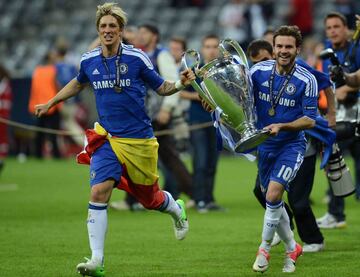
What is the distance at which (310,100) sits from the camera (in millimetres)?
9195

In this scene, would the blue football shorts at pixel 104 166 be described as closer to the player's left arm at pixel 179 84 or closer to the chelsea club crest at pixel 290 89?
the player's left arm at pixel 179 84

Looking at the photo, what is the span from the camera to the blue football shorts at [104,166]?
8977 millimetres

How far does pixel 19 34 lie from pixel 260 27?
8.42 metres

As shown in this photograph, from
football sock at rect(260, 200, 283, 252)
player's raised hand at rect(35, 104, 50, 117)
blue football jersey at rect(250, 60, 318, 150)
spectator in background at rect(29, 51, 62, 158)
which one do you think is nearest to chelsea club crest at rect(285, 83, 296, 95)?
blue football jersey at rect(250, 60, 318, 150)

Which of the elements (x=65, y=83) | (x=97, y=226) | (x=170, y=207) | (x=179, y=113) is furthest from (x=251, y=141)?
(x=65, y=83)

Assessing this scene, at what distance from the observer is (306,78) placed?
9266mm

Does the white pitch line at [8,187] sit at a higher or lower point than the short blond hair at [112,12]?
lower

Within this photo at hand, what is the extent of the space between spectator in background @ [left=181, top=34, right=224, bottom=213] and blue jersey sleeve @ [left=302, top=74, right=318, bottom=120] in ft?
17.3

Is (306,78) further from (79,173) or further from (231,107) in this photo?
(79,173)

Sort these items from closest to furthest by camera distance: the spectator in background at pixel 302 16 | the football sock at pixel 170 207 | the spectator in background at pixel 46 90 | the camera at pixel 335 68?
the football sock at pixel 170 207 → the camera at pixel 335 68 → the spectator in background at pixel 46 90 → the spectator in background at pixel 302 16

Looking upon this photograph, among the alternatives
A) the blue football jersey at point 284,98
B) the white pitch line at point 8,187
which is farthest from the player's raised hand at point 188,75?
the white pitch line at point 8,187

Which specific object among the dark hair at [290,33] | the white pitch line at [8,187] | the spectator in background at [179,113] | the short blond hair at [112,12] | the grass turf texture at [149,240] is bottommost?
the white pitch line at [8,187]

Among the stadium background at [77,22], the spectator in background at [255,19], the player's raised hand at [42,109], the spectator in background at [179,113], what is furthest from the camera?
the stadium background at [77,22]

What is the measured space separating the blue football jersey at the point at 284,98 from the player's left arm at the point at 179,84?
66cm
